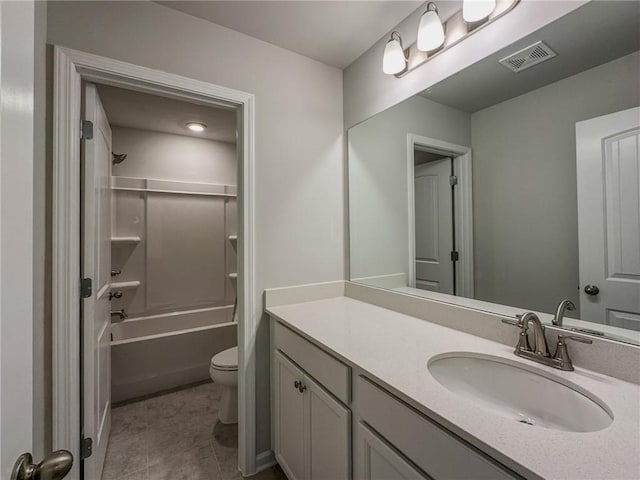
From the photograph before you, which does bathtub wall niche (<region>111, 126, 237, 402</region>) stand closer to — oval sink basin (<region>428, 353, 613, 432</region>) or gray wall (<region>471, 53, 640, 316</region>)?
oval sink basin (<region>428, 353, 613, 432</region>)

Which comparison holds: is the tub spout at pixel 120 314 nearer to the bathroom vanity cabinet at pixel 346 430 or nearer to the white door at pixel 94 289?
the white door at pixel 94 289

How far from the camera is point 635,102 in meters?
0.85

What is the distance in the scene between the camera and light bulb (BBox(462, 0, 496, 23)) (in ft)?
3.69

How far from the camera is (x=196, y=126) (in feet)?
Answer: 9.11

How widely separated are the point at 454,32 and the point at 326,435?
179cm

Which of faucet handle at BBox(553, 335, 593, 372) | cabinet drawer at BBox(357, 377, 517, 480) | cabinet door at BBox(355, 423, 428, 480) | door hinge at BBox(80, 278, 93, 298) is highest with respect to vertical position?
door hinge at BBox(80, 278, 93, 298)

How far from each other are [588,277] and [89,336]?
201 centimetres

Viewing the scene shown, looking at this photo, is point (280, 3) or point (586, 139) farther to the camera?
point (280, 3)

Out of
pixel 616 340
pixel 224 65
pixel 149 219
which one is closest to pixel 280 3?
pixel 224 65

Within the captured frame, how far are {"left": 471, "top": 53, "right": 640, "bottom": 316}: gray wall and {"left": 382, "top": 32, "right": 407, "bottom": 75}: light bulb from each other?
490 mm

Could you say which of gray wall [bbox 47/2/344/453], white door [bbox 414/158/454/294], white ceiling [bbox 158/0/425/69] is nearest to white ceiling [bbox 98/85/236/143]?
gray wall [bbox 47/2/344/453]

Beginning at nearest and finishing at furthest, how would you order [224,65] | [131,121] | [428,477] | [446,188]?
[428,477] → [446,188] → [224,65] → [131,121]

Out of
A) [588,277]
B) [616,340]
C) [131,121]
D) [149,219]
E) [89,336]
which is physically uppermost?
[131,121]

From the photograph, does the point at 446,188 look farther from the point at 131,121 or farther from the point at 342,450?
the point at 131,121
